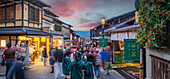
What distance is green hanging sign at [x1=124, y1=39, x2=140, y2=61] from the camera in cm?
561

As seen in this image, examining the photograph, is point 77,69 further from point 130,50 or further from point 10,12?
point 10,12

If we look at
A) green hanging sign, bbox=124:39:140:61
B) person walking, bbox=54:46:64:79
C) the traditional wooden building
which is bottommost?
person walking, bbox=54:46:64:79

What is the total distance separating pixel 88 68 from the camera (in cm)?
494

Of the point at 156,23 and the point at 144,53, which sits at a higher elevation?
the point at 156,23

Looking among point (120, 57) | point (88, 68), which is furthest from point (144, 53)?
point (120, 57)

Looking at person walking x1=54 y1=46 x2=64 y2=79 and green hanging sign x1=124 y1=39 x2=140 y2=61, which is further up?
green hanging sign x1=124 y1=39 x2=140 y2=61

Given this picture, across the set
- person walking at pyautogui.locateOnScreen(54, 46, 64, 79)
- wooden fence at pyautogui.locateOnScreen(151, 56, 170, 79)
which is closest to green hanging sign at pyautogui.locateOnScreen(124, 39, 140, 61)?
wooden fence at pyautogui.locateOnScreen(151, 56, 170, 79)

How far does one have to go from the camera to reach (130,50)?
564cm

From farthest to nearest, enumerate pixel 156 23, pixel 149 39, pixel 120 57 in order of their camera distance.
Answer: pixel 120 57 < pixel 149 39 < pixel 156 23

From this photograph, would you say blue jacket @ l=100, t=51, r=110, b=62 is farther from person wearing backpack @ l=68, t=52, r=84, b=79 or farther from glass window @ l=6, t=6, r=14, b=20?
glass window @ l=6, t=6, r=14, b=20

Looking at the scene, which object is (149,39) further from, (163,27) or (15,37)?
(15,37)

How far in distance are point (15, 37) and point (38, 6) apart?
6259 mm

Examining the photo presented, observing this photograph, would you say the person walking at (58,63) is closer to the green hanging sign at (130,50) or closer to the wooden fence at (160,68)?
the green hanging sign at (130,50)

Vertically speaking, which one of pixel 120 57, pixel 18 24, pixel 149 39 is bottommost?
pixel 120 57
